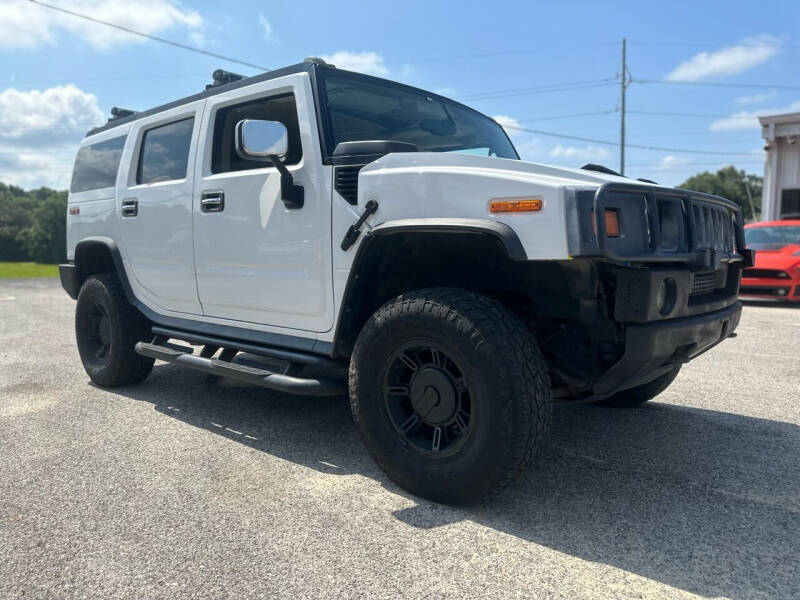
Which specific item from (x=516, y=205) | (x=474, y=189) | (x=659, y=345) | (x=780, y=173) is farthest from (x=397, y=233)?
(x=780, y=173)

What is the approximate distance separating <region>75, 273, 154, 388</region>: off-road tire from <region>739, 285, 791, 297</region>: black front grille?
8.51 m

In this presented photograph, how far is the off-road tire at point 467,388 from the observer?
2402mm

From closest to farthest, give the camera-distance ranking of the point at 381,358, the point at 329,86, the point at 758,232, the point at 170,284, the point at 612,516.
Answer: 1. the point at 612,516
2. the point at 381,358
3. the point at 329,86
4. the point at 170,284
5. the point at 758,232

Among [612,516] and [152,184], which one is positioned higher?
[152,184]

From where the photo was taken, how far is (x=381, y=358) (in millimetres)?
2775

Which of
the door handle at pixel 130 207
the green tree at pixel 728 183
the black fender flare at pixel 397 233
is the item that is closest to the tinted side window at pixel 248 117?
the black fender flare at pixel 397 233

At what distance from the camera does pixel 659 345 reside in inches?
94.9

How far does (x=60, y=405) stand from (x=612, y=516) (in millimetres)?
3757

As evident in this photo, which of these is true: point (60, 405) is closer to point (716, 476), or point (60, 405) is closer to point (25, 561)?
point (25, 561)

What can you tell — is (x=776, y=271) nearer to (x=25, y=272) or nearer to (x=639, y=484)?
(x=639, y=484)

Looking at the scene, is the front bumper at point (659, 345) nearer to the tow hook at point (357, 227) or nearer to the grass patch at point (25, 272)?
the tow hook at point (357, 227)

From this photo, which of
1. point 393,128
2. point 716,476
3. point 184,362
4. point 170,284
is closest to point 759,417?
point 716,476

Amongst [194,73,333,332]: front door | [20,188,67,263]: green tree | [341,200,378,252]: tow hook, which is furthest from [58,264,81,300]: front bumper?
[20,188,67,263]: green tree

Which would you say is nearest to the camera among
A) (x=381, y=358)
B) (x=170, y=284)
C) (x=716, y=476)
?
(x=381, y=358)
